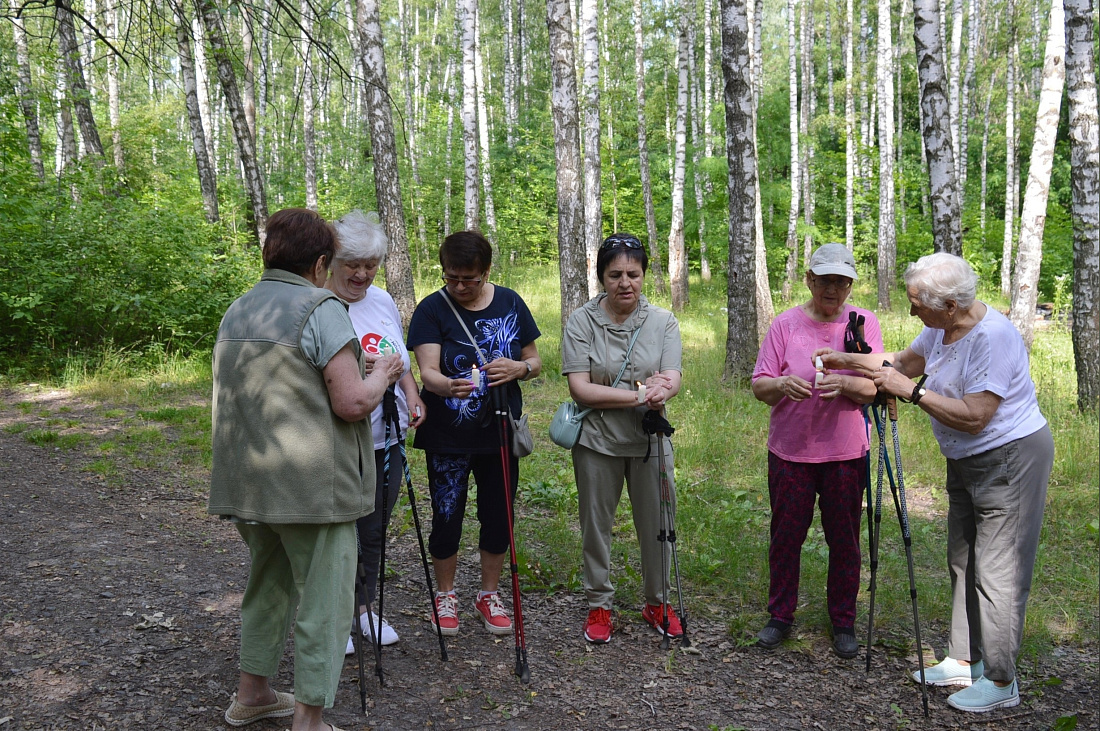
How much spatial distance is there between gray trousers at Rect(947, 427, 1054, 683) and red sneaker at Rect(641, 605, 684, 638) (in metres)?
1.40

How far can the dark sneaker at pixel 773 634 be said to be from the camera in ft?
13.4

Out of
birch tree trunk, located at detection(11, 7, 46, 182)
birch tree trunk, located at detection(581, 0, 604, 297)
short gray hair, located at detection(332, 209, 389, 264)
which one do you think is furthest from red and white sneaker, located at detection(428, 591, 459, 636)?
birch tree trunk, located at detection(11, 7, 46, 182)

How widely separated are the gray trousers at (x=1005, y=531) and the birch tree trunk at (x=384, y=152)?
29.3 ft

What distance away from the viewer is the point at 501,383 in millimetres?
3943

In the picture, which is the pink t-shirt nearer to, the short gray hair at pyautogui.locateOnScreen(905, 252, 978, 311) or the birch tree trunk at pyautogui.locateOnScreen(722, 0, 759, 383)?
the short gray hair at pyautogui.locateOnScreen(905, 252, 978, 311)

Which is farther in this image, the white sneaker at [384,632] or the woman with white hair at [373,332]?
the white sneaker at [384,632]

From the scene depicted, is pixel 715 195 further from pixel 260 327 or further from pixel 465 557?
pixel 260 327

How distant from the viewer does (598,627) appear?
415 cm

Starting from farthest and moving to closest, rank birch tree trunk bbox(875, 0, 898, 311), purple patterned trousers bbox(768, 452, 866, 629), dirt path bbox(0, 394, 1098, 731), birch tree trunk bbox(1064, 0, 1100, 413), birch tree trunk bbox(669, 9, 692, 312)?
birch tree trunk bbox(875, 0, 898, 311) < birch tree trunk bbox(669, 9, 692, 312) < birch tree trunk bbox(1064, 0, 1100, 413) < purple patterned trousers bbox(768, 452, 866, 629) < dirt path bbox(0, 394, 1098, 731)

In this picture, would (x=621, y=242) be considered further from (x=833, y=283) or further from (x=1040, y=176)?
(x=1040, y=176)

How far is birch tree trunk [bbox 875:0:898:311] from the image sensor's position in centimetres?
1861

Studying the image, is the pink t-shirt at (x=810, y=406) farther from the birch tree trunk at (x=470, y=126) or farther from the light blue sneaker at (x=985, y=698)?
the birch tree trunk at (x=470, y=126)

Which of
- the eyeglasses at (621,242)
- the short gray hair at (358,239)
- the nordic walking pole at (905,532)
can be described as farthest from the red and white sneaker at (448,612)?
the nordic walking pole at (905,532)

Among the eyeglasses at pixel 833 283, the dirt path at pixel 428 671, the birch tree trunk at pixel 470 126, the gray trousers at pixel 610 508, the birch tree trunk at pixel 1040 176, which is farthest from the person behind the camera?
the birch tree trunk at pixel 470 126
